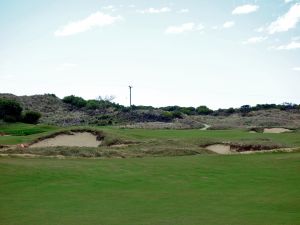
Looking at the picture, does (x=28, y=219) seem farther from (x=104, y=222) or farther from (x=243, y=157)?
(x=243, y=157)

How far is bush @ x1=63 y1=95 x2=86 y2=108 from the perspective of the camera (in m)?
112

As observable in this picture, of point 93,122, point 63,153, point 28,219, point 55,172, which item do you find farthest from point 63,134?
point 93,122

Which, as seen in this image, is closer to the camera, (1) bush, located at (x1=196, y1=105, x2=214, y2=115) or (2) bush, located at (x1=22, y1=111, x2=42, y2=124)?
(2) bush, located at (x1=22, y1=111, x2=42, y2=124)

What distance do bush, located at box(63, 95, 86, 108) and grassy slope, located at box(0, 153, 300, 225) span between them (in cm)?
8682

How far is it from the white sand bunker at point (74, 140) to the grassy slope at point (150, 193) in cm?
1654

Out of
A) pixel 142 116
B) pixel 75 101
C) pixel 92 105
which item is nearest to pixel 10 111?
pixel 142 116

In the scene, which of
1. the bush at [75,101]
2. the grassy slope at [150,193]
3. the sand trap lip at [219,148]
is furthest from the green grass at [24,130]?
the bush at [75,101]

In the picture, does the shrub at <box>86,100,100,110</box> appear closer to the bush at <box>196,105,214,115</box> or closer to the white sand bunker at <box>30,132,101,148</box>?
the bush at <box>196,105,214,115</box>

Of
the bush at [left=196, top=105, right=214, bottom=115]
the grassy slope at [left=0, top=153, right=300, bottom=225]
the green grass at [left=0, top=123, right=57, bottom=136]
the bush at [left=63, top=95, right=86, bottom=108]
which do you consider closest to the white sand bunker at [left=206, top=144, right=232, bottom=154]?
the grassy slope at [left=0, top=153, right=300, bottom=225]

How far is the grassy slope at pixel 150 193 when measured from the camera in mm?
13852

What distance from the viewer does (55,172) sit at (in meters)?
21.7

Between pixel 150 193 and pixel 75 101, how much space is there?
323 feet

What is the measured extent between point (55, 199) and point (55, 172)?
5350 millimetres

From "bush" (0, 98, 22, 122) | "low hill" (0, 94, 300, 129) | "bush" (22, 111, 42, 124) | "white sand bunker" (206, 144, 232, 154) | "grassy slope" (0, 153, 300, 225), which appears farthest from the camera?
"low hill" (0, 94, 300, 129)
